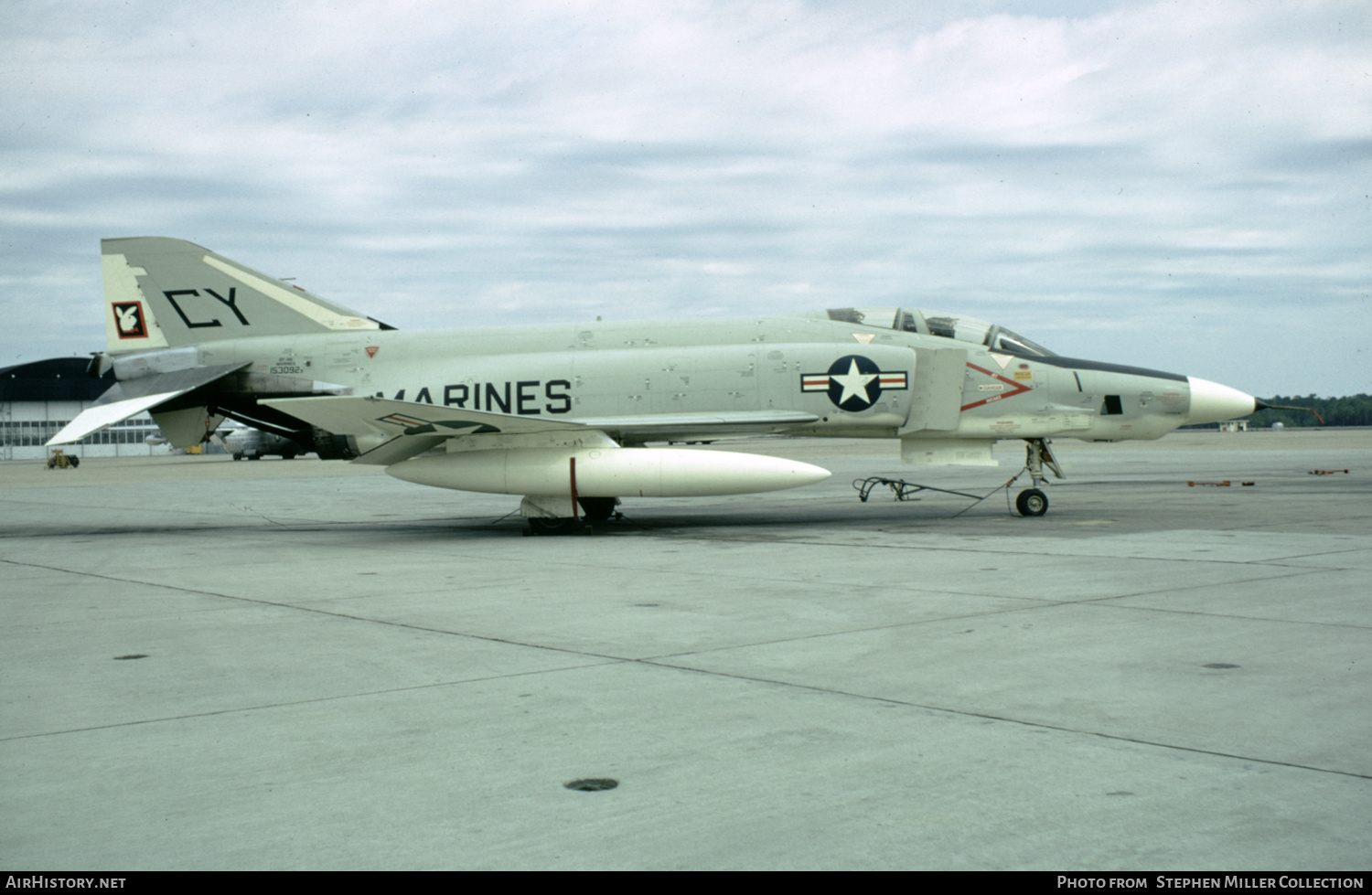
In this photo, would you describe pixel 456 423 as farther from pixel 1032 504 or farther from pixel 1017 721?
pixel 1017 721

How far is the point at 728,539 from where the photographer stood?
13.7 m

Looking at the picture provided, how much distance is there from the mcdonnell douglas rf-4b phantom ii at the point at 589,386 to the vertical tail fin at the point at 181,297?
0.09 feet

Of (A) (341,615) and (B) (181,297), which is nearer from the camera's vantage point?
(A) (341,615)

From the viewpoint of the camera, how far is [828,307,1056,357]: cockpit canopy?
15.9 metres

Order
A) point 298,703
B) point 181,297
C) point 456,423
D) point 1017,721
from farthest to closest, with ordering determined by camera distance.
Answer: point 181,297, point 456,423, point 298,703, point 1017,721

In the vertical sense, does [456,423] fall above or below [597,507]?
above

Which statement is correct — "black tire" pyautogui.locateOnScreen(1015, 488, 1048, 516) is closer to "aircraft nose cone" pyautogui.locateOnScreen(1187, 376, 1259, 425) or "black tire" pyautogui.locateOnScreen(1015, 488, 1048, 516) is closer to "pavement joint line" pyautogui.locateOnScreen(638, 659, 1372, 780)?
"aircraft nose cone" pyautogui.locateOnScreen(1187, 376, 1259, 425)

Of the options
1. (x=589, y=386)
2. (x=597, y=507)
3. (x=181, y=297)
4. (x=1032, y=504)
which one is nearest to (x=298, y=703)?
(x=589, y=386)

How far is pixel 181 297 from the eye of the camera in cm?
1688

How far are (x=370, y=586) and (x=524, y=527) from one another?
657cm

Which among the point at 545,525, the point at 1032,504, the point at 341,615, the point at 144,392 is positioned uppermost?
the point at 144,392

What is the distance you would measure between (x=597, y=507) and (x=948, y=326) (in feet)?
19.0

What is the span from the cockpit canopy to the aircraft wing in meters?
1.83
